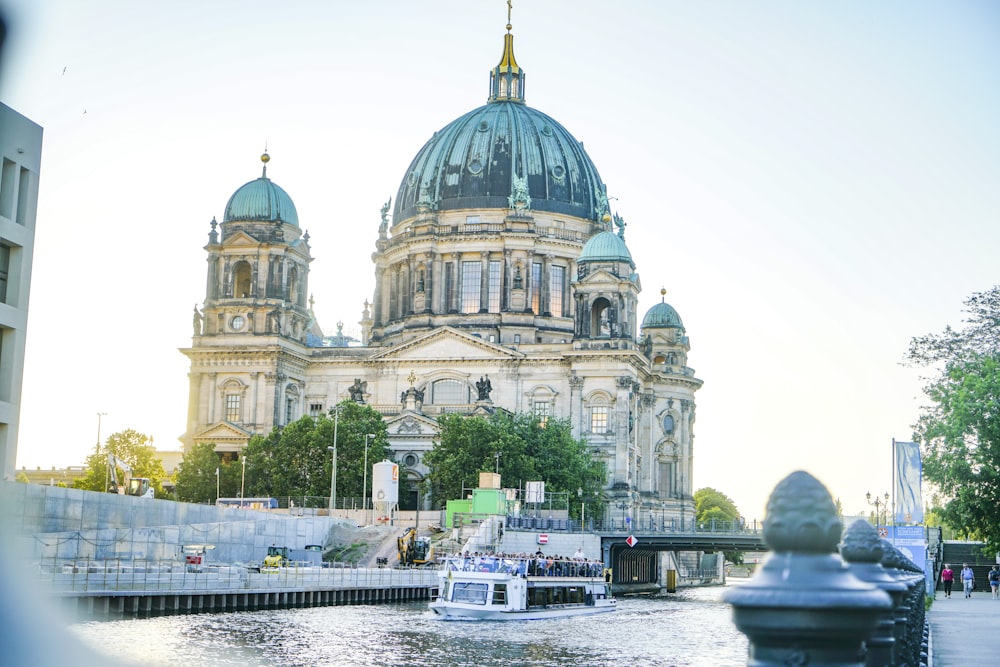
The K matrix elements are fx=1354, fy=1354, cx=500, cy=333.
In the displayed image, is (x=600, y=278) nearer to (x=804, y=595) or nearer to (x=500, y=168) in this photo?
(x=500, y=168)

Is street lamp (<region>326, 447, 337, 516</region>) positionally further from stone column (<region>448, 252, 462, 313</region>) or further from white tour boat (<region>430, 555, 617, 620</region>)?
white tour boat (<region>430, 555, 617, 620</region>)

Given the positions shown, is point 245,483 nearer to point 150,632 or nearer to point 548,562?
point 548,562

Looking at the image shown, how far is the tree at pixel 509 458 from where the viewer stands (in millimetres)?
97562

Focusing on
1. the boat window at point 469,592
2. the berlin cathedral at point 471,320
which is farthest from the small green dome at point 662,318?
the boat window at point 469,592

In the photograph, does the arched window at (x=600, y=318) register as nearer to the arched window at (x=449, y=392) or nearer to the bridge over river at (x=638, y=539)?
the arched window at (x=449, y=392)

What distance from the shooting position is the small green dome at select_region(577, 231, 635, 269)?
365 feet

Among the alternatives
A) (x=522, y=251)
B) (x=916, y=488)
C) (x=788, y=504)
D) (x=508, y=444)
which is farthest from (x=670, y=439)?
(x=788, y=504)

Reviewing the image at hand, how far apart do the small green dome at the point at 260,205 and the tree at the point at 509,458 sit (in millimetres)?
23801

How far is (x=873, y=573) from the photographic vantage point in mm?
10141

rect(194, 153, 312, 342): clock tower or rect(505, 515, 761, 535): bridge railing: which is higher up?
rect(194, 153, 312, 342): clock tower

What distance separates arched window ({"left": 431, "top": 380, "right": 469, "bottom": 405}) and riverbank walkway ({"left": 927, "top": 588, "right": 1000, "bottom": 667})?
6711cm

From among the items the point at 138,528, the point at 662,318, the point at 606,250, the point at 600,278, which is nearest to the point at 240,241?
the point at 600,278

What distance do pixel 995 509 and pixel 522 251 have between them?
236 feet

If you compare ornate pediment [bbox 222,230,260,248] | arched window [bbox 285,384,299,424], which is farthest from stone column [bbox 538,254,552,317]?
ornate pediment [bbox 222,230,260,248]
